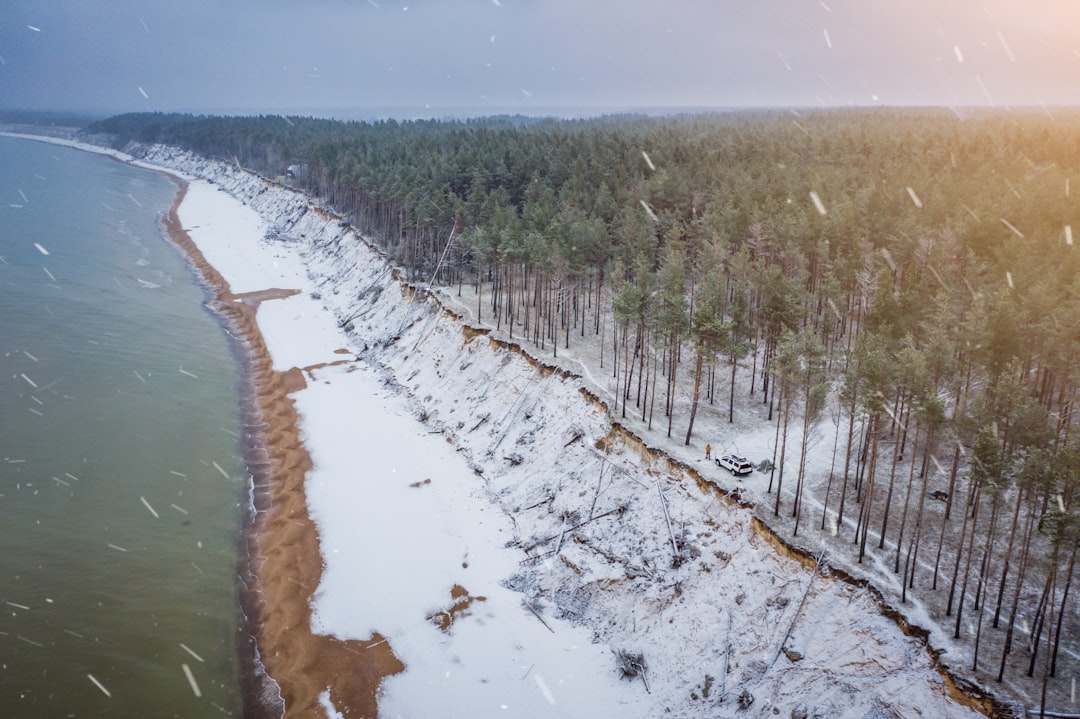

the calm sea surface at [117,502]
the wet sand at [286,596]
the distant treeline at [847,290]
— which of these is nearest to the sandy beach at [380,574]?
the wet sand at [286,596]

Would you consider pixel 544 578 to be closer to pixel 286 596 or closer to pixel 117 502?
pixel 286 596

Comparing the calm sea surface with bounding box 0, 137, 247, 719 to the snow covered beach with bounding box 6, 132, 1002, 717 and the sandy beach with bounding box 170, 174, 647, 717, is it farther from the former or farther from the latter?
the snow covered beach with bounding box 6, 132, 1002, 717

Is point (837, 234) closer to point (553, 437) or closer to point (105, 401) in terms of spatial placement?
point (553, 437)

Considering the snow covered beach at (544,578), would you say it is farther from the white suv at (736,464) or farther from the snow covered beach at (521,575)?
the white suv at (736,464)

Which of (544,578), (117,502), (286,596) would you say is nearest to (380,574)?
(286,596)

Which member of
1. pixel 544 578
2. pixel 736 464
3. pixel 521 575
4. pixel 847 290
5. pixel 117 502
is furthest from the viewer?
pixel 847 290
